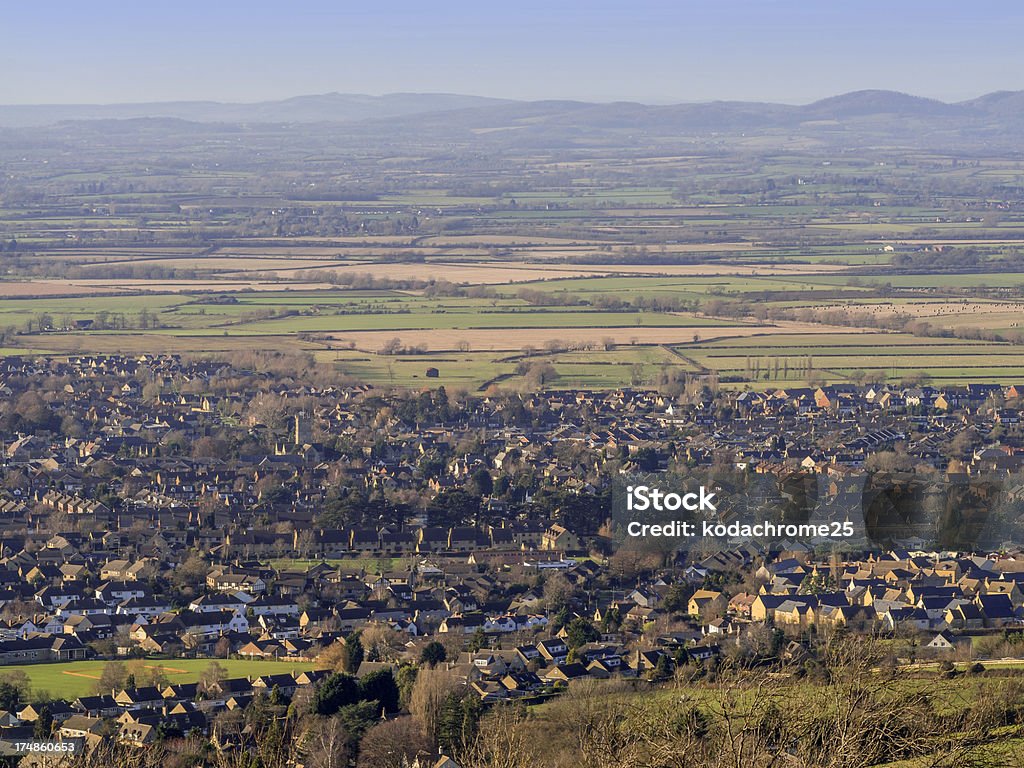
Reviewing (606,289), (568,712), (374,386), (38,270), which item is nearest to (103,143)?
(38,270)

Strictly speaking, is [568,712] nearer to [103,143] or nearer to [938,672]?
[938,672]

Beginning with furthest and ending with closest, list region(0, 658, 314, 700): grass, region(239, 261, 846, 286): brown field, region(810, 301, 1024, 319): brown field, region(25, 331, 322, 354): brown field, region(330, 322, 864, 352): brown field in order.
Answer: region(239, 261, 846, 286): brown field
region(810, 301, 1024, 319): brown field
region(330, 322, 864, 352): brown field
region(25, 331, 322, 354): brown field
region(0, 658, 314, 700): grass

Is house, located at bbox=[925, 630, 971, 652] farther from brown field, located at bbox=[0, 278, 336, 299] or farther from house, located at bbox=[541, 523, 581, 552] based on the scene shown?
brown field, located at bbox=[0, 278, 336, 299]
